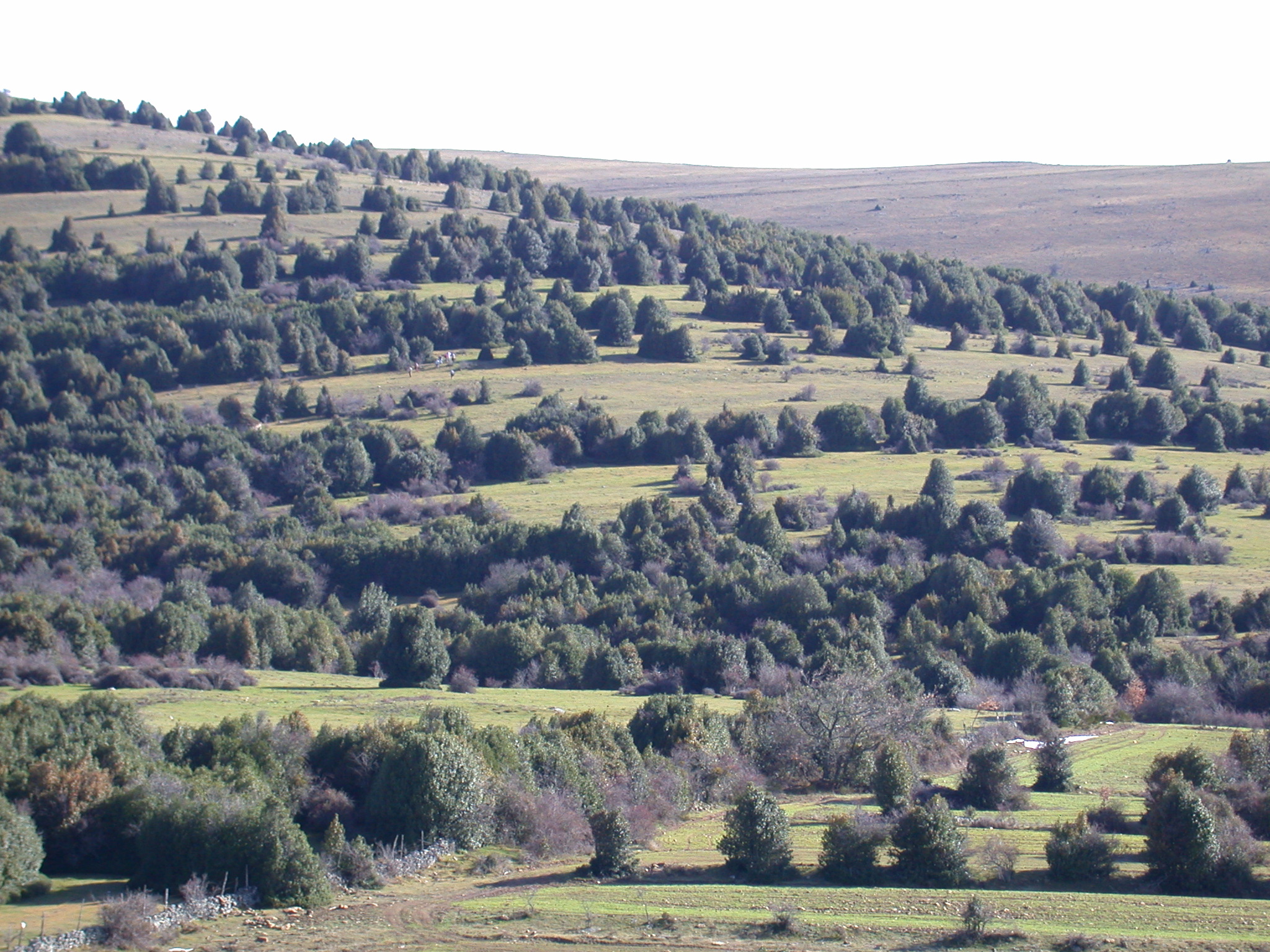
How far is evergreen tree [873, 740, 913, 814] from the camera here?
2961 cm

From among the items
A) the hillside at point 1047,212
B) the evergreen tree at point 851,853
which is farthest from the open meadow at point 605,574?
the hillside at point 1047,212

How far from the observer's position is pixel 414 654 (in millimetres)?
45250

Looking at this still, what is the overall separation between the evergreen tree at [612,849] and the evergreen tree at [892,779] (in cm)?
609

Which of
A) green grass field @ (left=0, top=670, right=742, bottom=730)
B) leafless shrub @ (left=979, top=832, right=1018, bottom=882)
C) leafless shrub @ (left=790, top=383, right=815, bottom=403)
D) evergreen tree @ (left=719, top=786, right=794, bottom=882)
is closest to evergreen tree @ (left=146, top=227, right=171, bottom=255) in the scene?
leafless shrub @ (left=790, top=383, right=815, bottom=403)

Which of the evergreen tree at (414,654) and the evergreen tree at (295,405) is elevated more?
the evergreen tree at (295,405)

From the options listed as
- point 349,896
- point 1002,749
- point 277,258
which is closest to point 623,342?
point 277,258

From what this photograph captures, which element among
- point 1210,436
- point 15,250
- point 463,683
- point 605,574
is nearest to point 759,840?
point 463,683

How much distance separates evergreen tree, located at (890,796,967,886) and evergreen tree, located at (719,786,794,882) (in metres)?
2.18

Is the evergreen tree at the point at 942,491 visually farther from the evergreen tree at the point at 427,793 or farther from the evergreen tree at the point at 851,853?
the evergreen tree at the point at 427,793

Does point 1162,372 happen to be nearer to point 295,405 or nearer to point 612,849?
point 295,405

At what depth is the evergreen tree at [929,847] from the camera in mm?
25547

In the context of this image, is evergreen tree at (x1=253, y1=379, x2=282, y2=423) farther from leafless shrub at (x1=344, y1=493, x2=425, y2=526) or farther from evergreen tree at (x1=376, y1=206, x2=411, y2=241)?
evergreen tree at (x1=376, y1=206, x2=411, y2=241)

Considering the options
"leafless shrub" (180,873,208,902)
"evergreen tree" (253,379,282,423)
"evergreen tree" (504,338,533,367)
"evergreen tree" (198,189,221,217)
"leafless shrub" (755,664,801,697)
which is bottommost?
"leafless shrub" (755,664,801,697)

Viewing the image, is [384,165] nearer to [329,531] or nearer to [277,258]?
[277,258]
